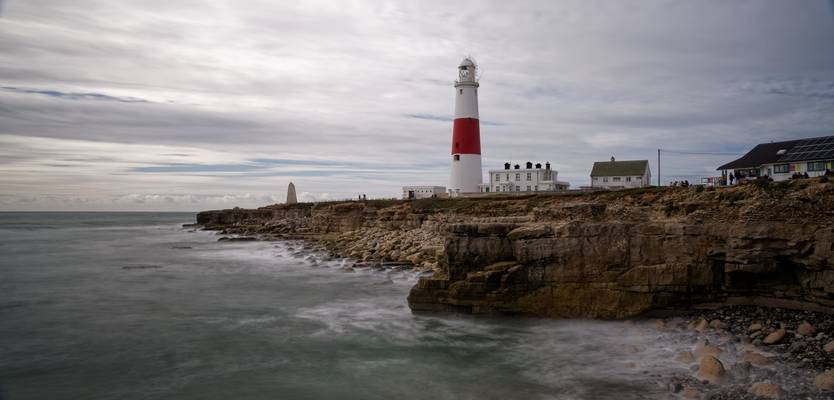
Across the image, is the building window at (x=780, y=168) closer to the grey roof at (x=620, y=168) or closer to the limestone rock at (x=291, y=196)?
the grey roof at (x=620, y=168)

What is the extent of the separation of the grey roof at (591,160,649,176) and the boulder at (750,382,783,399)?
90.5ft

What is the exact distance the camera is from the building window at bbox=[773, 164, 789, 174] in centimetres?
2203

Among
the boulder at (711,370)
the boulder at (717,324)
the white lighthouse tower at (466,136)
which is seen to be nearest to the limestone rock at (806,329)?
the boulder at (717,324)

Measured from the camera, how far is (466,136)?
32.3 meters

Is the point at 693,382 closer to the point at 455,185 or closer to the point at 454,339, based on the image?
the point at 454,339

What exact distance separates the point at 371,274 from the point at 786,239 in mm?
13034

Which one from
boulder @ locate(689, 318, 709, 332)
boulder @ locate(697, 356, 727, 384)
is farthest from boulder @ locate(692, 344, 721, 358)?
boulder @ locate(689, 318, 709, 332)

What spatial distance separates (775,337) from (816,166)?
1524cm

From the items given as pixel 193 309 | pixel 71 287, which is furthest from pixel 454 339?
pixel 71 287

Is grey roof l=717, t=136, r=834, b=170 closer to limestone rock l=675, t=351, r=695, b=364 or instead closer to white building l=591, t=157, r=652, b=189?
white building l=591, t=157, r=652, b=189

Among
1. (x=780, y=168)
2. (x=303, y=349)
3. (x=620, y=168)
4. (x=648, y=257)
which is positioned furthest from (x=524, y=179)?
(x=303, y=349)

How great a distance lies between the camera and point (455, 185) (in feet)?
109

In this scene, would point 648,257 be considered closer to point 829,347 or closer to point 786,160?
point 829,347

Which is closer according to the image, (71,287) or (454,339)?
(454,339)
